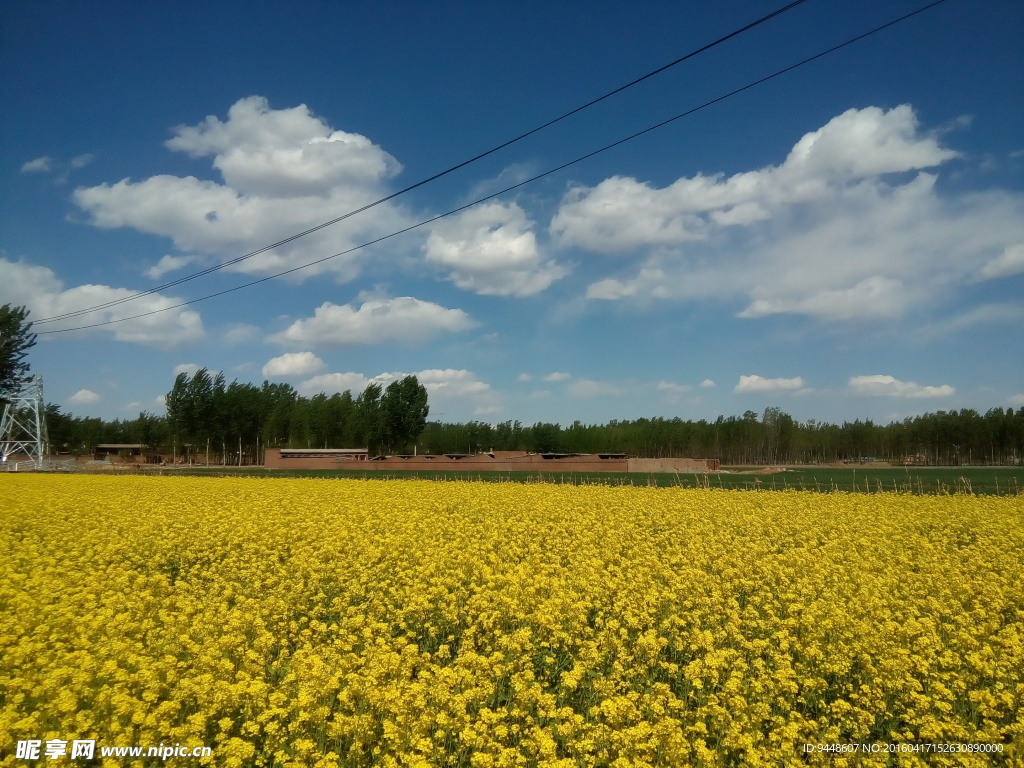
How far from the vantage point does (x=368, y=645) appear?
6340 mm

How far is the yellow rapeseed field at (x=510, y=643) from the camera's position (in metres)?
4.91

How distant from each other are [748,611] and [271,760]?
537cm

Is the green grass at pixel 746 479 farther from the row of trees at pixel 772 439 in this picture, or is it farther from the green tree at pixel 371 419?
the row of trees at pixel 772 439

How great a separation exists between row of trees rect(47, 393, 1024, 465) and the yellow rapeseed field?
216ft

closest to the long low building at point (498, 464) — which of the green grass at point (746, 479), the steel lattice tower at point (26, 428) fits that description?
the green grass at point (746, 479)

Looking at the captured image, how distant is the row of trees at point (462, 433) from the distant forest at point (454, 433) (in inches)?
6.3

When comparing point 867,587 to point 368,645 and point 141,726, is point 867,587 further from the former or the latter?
point 141,726

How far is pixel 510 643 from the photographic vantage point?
6.60 meters

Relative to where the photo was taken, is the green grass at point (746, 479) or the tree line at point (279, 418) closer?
the green grass at point (746, 479)

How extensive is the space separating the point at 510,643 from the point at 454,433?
102 meters

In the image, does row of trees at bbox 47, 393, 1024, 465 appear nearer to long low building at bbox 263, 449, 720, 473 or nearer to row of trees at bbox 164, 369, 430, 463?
row of trees at bbox 164, 369, 430, 463

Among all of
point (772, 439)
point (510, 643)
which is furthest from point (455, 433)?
point (510, 643)

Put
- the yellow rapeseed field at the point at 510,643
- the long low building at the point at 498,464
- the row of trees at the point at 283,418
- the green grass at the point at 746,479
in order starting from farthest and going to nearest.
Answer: the row of trees at the point at 283,418, the long low building at the point at 498,464, the green grass at the point at 746,479, the yellow rapeseed field at the point at 510,643

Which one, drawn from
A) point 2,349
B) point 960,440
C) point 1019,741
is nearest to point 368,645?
point 1019,741
